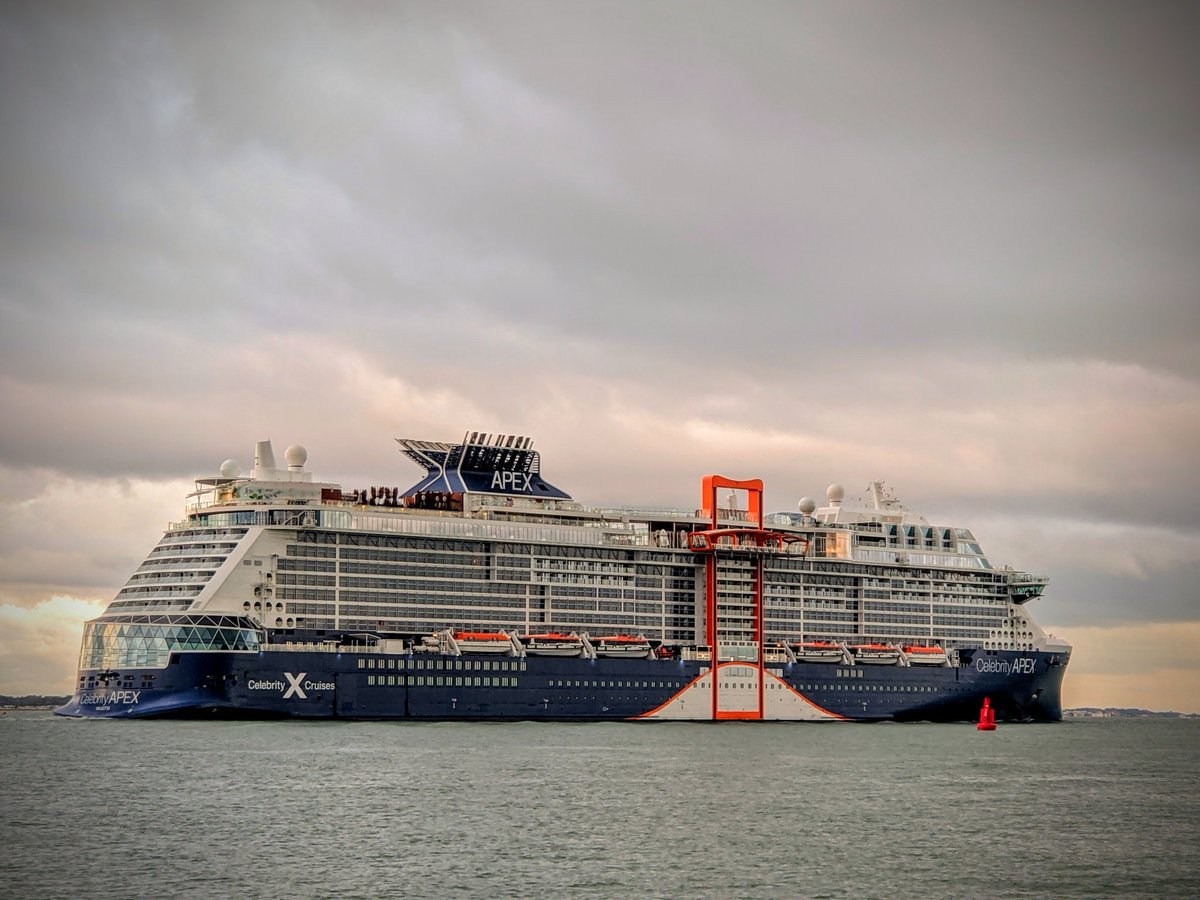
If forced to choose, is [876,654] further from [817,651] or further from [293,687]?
[293,687]

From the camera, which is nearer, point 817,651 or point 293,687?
point 293,687

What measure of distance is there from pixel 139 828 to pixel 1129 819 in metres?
37.5

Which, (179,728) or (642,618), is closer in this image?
(179,728)

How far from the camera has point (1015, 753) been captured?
93.4 metres

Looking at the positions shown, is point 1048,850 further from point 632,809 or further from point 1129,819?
point 632,809

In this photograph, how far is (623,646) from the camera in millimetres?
109062

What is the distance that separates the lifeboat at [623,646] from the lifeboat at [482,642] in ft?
25.1

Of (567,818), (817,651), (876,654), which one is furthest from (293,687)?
(876,654)

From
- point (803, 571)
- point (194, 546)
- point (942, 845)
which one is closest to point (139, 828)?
point (942, 845)

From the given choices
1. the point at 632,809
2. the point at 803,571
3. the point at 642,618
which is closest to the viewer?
the point at 632,809

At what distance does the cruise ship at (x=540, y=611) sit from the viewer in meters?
94.9

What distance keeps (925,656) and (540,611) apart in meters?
33.7

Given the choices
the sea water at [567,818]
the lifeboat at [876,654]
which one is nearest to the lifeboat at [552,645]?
the sea water at [567,818]

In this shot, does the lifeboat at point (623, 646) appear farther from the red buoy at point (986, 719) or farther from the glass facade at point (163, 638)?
Result: the red buoy at point (986, 719)
